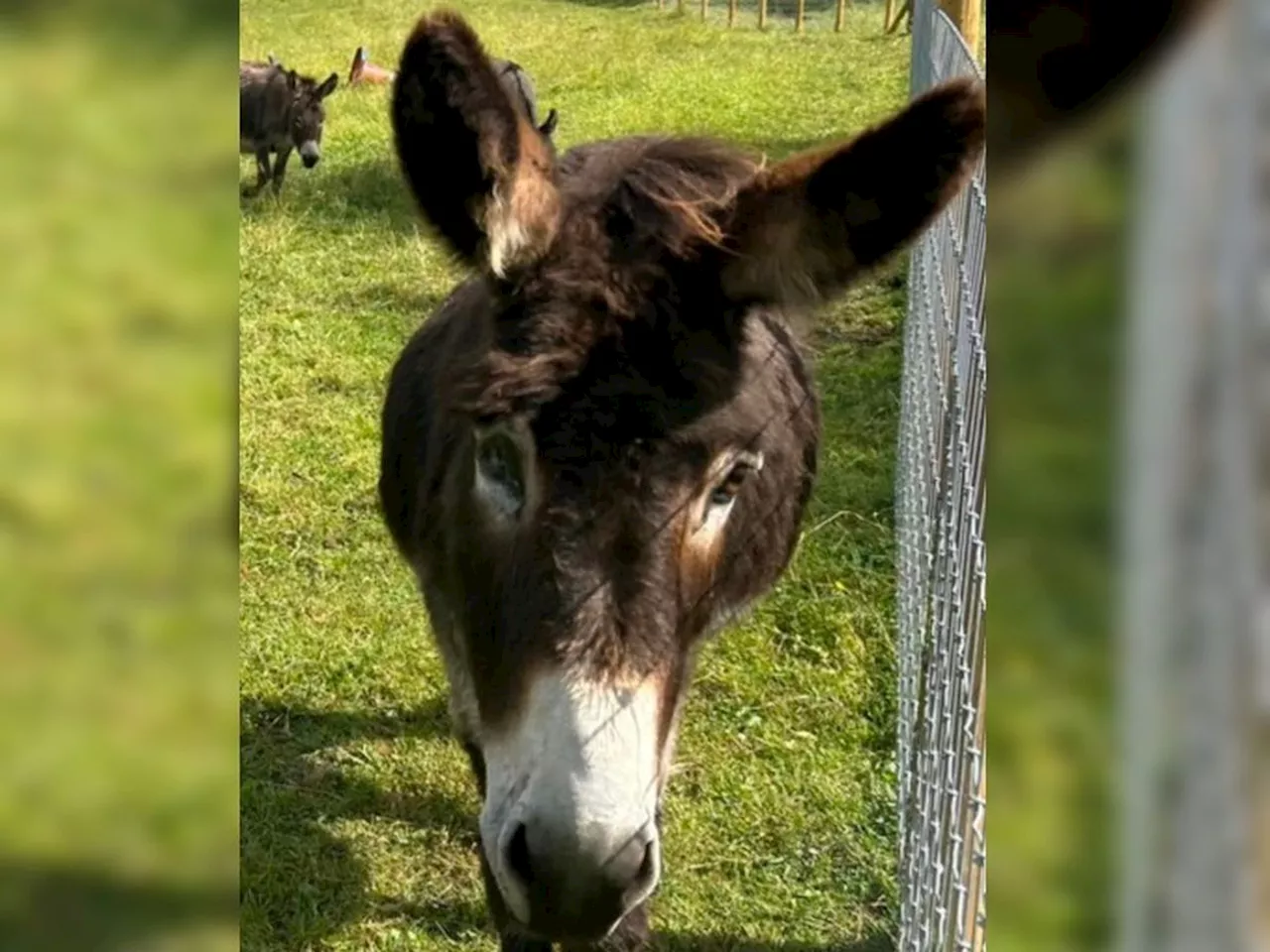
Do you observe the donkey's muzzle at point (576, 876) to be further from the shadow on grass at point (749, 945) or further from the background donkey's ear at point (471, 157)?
the shadow on grass at point (749, 945)

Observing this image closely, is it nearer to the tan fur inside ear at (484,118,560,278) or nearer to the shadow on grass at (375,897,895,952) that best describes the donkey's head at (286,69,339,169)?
the shadow on grass at (375,897,895,952)

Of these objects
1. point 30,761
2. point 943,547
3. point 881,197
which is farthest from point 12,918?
point 943,547

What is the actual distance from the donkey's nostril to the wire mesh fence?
0.57 metres

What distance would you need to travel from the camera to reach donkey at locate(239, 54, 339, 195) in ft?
26.4

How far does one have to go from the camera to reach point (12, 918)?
672mm

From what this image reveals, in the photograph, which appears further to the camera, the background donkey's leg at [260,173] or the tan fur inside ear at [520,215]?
the background donkey's leg at [260,173]

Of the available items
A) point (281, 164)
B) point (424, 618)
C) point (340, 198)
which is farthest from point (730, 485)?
point (281, 164)

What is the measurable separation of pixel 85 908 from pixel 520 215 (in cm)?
152

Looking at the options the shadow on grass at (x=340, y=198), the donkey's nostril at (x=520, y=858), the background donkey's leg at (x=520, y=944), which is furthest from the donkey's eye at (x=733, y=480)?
the shadow on grass at (x=340, y=198)

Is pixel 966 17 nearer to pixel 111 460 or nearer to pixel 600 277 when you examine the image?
pixel 600 277

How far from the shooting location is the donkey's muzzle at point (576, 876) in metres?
1.63

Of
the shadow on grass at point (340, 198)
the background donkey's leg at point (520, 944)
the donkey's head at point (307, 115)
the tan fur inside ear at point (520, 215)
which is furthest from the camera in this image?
the donkey's head at point (307, 115)

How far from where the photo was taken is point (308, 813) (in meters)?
3.60

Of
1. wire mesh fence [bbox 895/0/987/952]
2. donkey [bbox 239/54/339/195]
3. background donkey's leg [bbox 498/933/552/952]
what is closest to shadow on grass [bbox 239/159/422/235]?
donkey [bbox 239/54/339/195]
